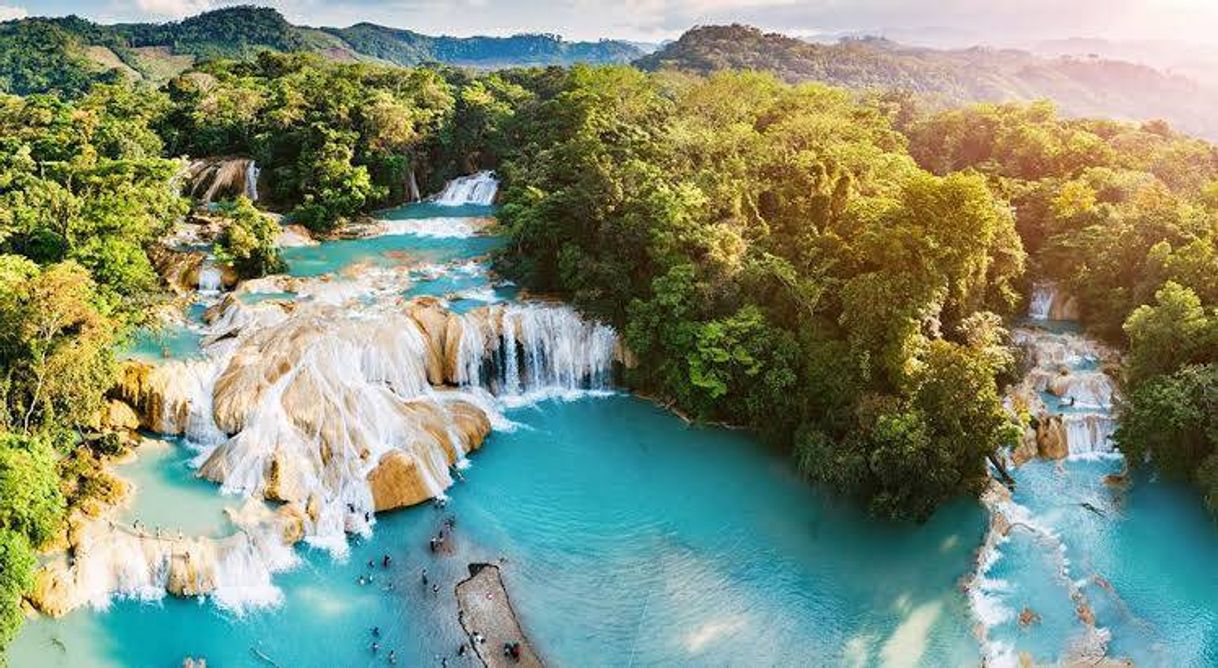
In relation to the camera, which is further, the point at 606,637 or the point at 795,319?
the point at 795,319

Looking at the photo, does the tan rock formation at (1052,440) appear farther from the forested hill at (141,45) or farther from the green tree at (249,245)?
the forested hill at (141,45)

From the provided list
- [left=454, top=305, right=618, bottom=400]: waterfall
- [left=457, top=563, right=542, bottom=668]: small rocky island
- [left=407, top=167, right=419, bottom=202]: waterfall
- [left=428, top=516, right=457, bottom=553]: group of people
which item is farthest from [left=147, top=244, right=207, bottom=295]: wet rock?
[left=457, top=563, right=542, bottom=668]: small rocky island

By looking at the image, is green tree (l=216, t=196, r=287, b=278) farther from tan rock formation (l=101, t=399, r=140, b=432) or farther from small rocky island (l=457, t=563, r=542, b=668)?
small rocky island (l=457, t=563, r=542, b=668)

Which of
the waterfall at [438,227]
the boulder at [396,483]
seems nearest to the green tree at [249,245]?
the waterfall at [438,227]

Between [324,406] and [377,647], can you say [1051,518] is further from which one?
[324,406]

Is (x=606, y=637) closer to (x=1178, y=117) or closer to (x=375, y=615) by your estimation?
(x=375, y=615)

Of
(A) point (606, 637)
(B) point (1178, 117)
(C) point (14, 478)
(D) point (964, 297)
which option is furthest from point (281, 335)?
(B) point (1178, 117)

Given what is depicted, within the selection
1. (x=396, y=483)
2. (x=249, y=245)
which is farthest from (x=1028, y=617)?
(x=249, y=245)
